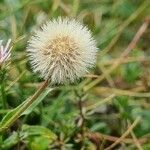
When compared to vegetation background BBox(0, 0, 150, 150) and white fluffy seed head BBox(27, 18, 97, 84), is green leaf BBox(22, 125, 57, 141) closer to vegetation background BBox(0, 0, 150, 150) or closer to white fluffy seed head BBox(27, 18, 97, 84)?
vegetation background BBox(0, 0, 150, 150)

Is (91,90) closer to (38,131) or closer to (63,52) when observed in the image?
(38,131)

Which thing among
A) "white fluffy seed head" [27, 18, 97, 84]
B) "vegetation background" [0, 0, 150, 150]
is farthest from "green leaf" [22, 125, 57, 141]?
"white fluffy seed head" [27, 18, 97, 84]

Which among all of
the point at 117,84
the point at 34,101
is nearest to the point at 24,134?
the point at 34,101

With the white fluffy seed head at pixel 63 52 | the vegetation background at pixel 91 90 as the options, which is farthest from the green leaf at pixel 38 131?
the white fluffy seed head at pixel 63 52

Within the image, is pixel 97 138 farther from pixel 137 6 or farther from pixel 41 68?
pixel 137 6

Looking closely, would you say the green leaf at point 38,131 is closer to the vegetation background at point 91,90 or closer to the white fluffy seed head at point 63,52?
the vegetation background at point 91,90

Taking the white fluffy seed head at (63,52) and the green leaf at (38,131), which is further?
the green leaf at (38,131)

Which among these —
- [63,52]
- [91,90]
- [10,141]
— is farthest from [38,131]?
[91,90]
